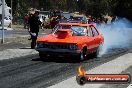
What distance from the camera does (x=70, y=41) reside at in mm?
15156

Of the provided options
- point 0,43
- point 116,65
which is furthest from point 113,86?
point 0,43

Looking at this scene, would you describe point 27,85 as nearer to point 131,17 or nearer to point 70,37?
point 70,37

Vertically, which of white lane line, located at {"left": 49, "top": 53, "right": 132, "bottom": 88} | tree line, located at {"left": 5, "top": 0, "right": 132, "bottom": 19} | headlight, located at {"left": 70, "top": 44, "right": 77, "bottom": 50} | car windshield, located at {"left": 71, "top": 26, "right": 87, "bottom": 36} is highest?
car windshield, located at {"left": 71, "top": 26, "right": 87, "bottom": 36}

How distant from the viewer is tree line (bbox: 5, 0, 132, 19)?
7600 cm

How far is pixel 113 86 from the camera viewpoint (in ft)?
31.2

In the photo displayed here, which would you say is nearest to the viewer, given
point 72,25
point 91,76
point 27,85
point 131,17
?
point 91,76

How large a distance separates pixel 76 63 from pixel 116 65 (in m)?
1.58

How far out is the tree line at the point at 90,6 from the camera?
249ft

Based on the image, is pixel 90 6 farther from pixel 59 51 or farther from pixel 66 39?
pixel 59 51

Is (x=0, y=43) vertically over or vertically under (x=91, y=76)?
under

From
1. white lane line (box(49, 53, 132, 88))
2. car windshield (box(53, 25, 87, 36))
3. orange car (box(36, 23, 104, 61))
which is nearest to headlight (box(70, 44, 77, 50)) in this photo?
orange car (box(36, 23, 104, 61))

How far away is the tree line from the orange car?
186ft

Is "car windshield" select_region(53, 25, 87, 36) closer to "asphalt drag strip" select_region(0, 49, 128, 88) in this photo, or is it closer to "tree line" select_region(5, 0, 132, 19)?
"asphalt drag strip" select_region(0, 49, 128, 88)

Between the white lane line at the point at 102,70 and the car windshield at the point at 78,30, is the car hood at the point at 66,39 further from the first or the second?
the white lane line at the point at 102,70
